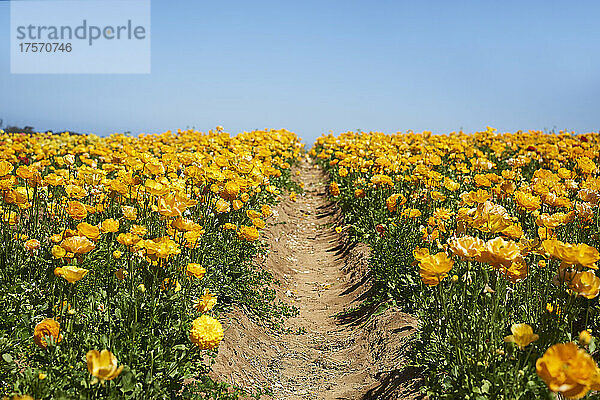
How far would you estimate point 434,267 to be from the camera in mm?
2656

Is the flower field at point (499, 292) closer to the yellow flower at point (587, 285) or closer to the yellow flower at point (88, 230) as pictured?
the yellow flower at point (587, 285)

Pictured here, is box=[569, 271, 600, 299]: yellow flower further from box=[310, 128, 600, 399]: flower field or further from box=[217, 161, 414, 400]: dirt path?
box=[217, 161, 414, 400]: dirt path

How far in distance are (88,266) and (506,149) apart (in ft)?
37.9

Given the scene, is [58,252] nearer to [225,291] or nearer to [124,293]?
[124,293]

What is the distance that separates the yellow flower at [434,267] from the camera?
2634 millimetres

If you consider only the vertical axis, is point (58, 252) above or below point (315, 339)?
above

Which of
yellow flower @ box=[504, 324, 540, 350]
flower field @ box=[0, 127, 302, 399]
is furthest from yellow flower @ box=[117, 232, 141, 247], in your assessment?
yellow flower @ box=[504, 324, 540, 350]

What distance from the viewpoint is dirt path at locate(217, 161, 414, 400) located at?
4.12 metres

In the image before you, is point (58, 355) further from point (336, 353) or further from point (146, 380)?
point (336, 353)

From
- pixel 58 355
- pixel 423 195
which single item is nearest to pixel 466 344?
pixel 58 355

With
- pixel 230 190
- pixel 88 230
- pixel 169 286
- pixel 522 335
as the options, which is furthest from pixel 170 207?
pixel 522 335

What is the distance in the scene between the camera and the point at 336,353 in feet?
15.9

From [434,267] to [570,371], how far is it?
1.04 m

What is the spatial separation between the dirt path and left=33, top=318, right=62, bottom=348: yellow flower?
128cm
